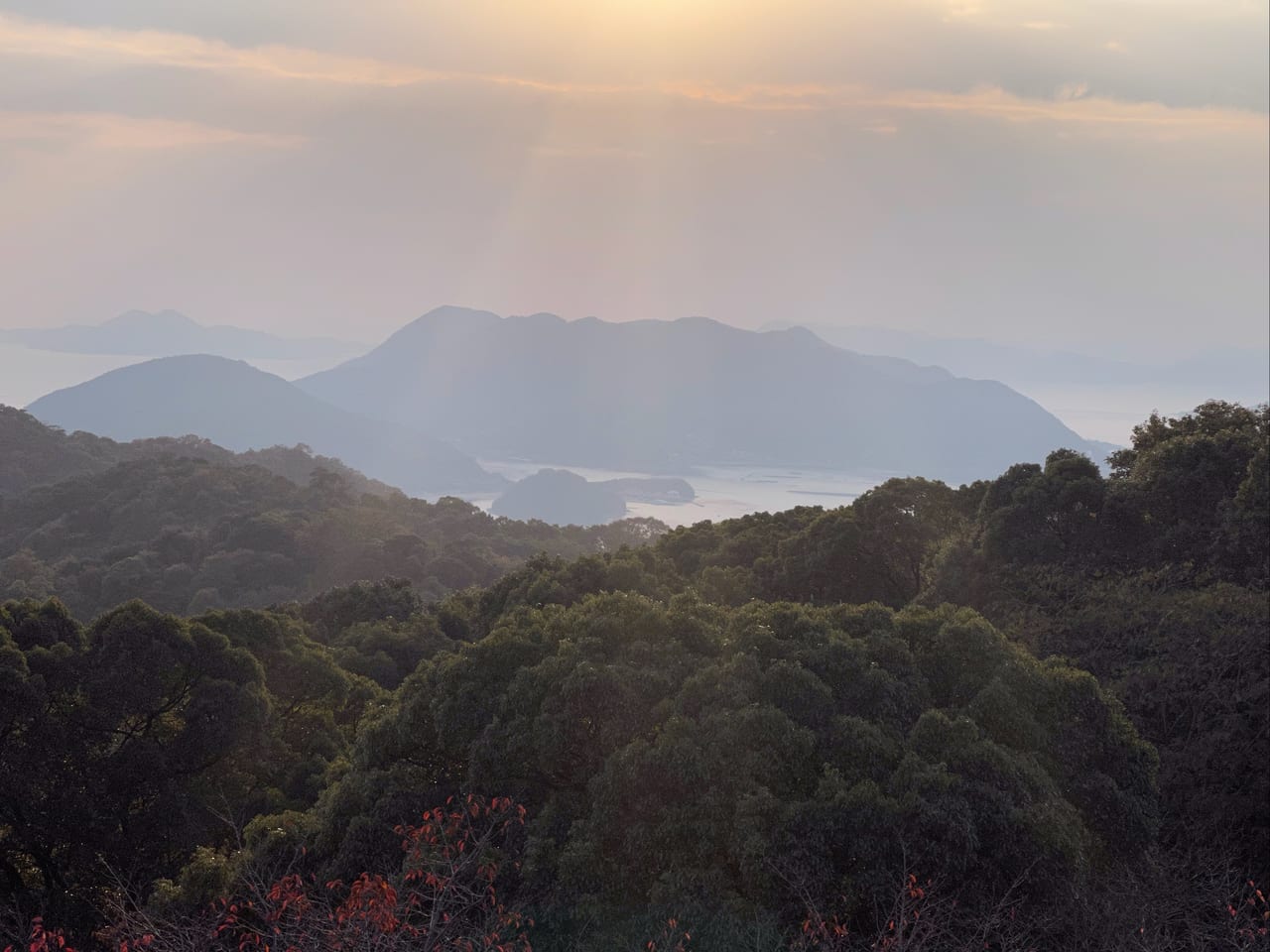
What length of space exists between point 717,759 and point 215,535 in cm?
5328

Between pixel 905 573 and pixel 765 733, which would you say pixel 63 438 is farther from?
pixel 765 733

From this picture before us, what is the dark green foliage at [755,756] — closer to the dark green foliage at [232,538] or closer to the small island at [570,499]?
the dark green foliage at [232,538]

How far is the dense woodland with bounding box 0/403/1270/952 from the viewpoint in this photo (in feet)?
34.5

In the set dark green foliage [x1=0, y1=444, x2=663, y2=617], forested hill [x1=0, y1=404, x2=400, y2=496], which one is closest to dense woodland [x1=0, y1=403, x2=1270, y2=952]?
dark green foliage [x1=0, y1=444, x2=663, y2=617]

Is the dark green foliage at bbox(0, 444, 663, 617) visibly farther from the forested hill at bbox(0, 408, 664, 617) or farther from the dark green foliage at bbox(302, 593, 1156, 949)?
the dark green foliage at bbox(302, 593, 1156, 949)

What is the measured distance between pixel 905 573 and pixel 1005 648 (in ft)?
38.6

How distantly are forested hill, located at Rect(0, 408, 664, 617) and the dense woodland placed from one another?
1252 inches

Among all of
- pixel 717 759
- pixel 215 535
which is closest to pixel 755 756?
pixel 717 759

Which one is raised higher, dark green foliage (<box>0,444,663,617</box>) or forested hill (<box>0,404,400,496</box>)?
forested hill (<box>0,404,400,496</box>)

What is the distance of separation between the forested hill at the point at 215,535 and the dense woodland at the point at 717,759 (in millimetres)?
31788

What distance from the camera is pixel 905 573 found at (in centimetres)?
2580

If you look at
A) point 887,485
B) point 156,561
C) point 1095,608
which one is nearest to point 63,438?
point 156,561

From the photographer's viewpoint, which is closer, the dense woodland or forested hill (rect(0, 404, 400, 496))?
the dense woodland

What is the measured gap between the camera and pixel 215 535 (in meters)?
58.8
